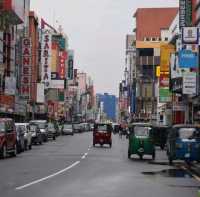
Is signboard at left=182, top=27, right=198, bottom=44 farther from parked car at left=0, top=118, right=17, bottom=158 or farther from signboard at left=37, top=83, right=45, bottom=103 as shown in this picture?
signboard at left=37, top=83, right=45, bottom=103

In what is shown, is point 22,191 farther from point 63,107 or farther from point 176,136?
point 63,107

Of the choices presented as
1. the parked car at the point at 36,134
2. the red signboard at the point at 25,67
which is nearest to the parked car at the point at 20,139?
the parked car at the point at 36,134

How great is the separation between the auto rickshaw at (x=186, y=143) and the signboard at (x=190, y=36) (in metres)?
23.7

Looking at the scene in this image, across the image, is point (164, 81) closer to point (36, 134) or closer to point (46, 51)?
point (46, 51)

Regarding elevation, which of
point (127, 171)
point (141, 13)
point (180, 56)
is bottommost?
point (127, 171)

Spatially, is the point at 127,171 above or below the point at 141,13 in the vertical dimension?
below

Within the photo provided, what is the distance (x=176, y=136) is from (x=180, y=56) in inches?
980

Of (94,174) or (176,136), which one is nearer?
(94,174)

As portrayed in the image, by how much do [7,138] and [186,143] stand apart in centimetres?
967

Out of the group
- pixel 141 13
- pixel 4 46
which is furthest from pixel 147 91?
pixel 4 46

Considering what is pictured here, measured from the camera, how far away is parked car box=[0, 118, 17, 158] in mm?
36500

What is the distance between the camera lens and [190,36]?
189 feet

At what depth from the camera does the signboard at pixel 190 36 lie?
56.5 m

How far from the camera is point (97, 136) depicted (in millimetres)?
58469
